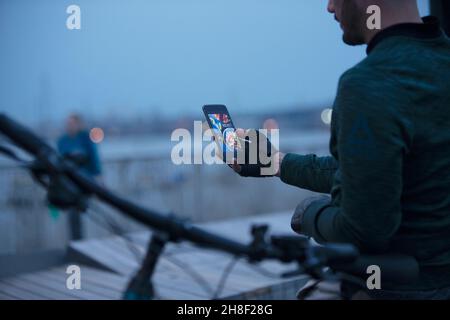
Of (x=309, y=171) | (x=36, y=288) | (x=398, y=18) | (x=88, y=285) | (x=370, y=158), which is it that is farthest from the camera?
(x=88, y=285)

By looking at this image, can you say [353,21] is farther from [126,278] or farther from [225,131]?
[126,278]

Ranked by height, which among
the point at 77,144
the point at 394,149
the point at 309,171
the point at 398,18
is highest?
the point at 398,18

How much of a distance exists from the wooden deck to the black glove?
1262 millimetres

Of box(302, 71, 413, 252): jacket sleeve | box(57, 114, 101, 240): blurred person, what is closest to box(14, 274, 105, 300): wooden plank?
box(57, 114, 101, 240): blurred person

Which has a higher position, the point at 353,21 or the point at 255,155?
the point at 353,21

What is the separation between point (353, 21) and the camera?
142 cm

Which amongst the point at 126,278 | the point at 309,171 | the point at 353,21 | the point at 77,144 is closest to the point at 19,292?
the point at 126,278

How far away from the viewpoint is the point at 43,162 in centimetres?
109

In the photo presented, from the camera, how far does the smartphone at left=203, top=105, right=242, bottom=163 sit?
1.72 m

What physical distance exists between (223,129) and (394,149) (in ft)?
2.24

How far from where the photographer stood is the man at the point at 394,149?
1.22m

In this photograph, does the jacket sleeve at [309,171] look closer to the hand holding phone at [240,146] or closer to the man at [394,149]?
the hand holding phone at [240,146]

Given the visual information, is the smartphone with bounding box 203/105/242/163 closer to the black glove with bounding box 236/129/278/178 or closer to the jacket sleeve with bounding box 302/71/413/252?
the black glove with bounding box 236/129/278/178

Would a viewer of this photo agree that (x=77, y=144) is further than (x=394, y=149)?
Yes
